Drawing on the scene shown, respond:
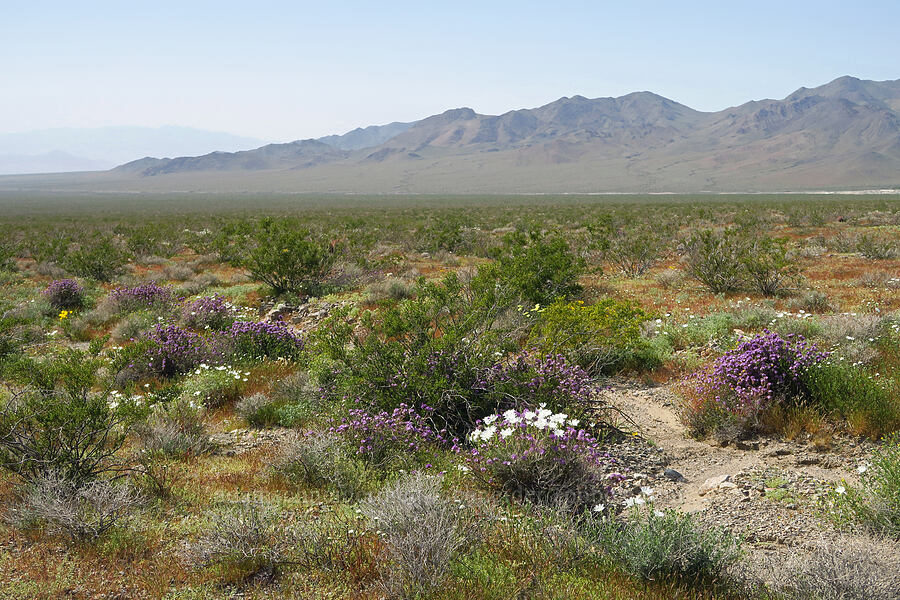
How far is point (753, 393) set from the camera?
17.8ft

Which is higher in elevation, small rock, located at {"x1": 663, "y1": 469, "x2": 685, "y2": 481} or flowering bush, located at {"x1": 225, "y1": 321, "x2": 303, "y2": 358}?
flowering bush, located at {"x1": 225, "y1": 321, "x2": 303, "y2": 358}

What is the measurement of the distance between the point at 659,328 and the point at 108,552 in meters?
7.72

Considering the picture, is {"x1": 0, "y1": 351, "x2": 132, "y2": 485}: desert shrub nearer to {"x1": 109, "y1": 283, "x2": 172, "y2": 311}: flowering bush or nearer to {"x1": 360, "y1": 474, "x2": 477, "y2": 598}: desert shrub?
{"x1": 360, "y1": 474, "x2": 477, "y2": 598}: desert shrub

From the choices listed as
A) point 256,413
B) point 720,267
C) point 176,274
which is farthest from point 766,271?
point 176,274

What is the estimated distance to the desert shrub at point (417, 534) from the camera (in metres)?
3.02

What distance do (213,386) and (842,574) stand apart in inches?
244

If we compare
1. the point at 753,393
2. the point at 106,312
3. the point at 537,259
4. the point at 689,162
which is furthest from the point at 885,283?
the point at 689,162

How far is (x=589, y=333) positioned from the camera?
22.0 feet

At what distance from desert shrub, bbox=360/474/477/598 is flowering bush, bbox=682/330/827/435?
318cm

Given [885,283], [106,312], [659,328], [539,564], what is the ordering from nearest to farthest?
[539,564]
[659,328]
[106,312]
[885,283]

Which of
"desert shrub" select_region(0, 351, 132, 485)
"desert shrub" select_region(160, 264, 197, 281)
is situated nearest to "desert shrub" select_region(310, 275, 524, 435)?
"desert shrub" select_region(0, 351, 132, 485)

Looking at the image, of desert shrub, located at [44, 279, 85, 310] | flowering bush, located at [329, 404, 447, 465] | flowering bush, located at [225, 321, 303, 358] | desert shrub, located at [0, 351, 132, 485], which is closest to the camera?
desert shrub, located at [0, 351, 132, 485]

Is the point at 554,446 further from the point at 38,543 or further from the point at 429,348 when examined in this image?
the point at 38,543

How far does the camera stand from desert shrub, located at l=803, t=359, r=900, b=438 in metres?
5.05
